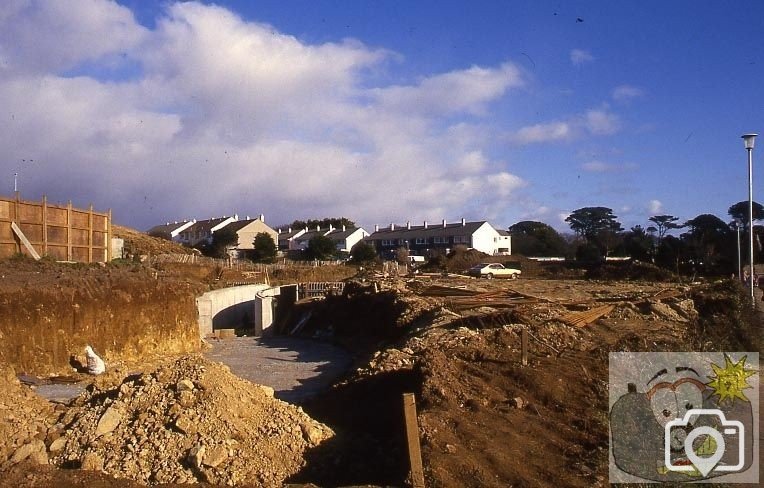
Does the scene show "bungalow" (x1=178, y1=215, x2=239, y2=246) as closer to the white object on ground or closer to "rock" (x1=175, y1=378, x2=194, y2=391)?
the white object on ground

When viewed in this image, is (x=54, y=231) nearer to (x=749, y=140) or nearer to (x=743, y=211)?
(x=749, y=140)

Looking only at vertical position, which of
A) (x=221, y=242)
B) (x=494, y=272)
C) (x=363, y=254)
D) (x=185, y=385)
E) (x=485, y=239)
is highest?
(x=485, y=239)

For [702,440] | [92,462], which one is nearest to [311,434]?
[92,462]

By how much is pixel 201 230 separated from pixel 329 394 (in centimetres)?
7890

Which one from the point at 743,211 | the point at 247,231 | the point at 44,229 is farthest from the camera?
the point at 247,231

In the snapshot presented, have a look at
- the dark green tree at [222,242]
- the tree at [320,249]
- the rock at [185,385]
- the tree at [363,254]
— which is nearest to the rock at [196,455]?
the rock at [185,385]

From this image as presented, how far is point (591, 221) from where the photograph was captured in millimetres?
89062

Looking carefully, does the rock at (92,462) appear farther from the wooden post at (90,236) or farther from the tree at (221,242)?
the tree at (221,242)

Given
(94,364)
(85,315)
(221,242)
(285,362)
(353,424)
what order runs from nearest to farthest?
(353,424) < (94,364) < (85,315) < (285,362) < (221,242)

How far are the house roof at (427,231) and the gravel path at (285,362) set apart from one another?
52.3 metres

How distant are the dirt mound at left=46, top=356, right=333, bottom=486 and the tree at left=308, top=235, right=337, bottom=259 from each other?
190ft

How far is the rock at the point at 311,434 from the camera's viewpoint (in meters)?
8.36

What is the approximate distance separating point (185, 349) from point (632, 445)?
58.7ft

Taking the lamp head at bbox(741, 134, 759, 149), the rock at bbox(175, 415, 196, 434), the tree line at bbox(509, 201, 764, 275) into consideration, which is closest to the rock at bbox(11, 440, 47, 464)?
the rock at bbox(175, 415, 196, 434)
